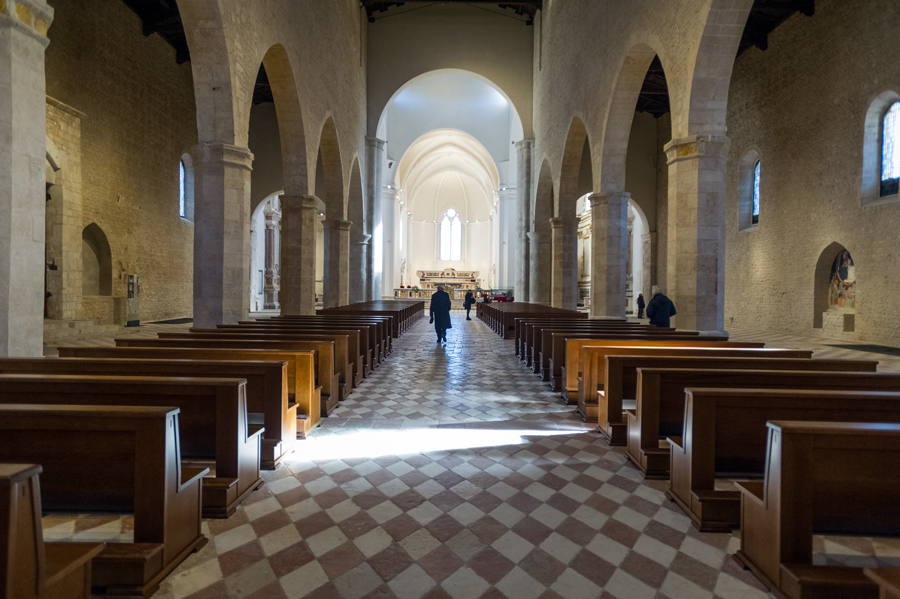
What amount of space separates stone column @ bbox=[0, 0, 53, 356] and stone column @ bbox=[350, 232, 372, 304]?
53.6 feet

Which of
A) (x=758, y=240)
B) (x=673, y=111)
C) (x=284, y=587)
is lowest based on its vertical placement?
(x=284, y=587)

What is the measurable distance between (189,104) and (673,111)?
15.9m

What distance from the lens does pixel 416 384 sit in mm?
6820

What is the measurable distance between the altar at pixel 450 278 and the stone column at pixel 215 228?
1200 inches

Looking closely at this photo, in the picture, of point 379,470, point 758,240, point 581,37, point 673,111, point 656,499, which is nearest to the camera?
point 656,499

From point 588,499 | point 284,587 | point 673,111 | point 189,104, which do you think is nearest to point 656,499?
point 588,499

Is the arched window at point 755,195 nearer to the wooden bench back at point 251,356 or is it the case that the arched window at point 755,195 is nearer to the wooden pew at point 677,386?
the wooden pew at point 677,386

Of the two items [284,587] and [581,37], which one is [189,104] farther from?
[284,587]

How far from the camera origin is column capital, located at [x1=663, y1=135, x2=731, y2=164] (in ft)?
25.6

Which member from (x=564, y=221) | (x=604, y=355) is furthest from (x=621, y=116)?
(x=604, y=355)

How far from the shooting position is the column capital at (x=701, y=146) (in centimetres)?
782

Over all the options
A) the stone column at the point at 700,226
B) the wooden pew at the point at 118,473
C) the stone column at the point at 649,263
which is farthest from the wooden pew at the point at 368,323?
the stone column at the point at 649,263

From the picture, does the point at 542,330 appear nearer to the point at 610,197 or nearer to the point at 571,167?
the point at 610,197

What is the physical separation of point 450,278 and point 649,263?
68.8ft
